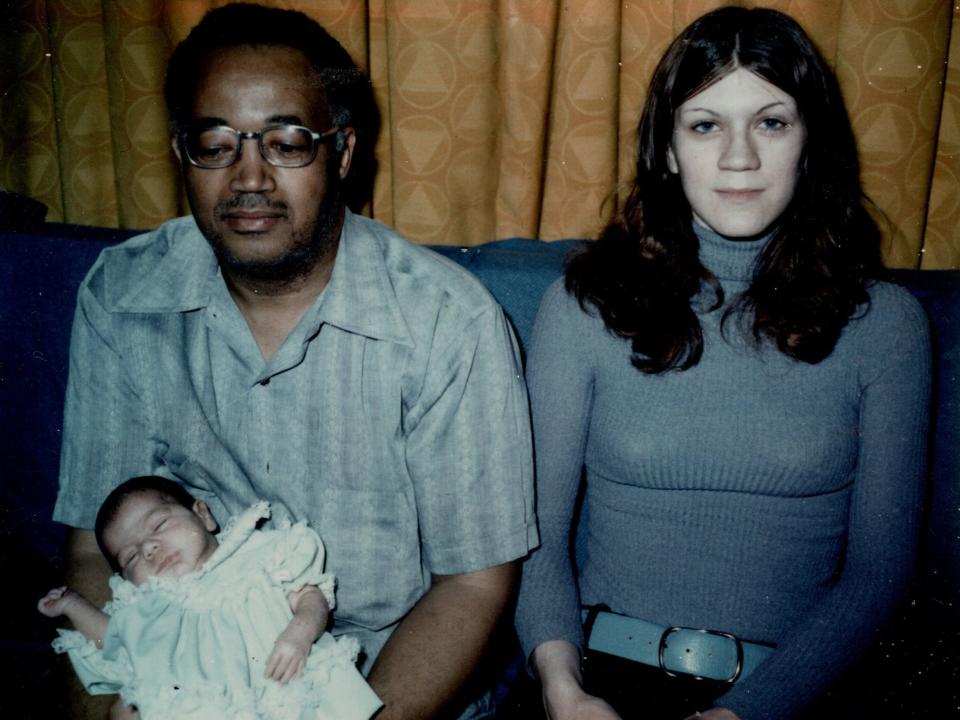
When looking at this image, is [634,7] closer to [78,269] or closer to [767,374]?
[767,374]

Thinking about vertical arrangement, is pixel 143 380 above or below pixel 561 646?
above

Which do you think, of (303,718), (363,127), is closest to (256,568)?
(303,718)

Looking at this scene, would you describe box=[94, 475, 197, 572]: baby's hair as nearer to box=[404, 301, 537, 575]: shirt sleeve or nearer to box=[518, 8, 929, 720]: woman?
box=[404, 301, 537, 575]: shirt sleeve

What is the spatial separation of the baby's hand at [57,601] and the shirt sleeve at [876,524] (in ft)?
3.85

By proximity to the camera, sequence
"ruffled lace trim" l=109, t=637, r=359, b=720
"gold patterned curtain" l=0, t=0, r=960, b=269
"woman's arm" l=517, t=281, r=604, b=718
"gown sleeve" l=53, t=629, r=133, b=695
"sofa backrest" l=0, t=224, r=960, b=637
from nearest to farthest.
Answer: "ruffled lace trim" l=109, t=637, r=359, b=720 < "gown sleeve" l=53, t=629, r=133, b=695 < "woman's arm" l=517, t=281, r=604, b=718 < "sofa backrest" l=0, t=224, r=960, b=637 < "gold patterned curtain" l=0, t=0, r=960, b=269

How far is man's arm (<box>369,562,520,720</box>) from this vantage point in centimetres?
116

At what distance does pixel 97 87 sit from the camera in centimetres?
199

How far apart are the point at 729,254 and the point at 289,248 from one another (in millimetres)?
852

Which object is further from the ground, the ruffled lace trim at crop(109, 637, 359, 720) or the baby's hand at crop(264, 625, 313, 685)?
the baby's hand at crop(264, 625, 313, 685)

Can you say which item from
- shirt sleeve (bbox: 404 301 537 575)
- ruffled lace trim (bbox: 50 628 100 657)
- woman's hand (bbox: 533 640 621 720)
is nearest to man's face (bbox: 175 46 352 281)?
shirt sleeve (bbox: 404 301 537 575)

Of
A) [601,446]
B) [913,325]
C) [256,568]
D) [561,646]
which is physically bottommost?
[561,646]

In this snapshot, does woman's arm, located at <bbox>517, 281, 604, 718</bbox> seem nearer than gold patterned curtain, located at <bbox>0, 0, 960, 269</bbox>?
Yes

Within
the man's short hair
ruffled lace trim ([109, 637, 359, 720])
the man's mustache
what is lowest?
ruffled lace trim ([109, 637, 359, 720])

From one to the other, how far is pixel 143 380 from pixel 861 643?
1.45m
